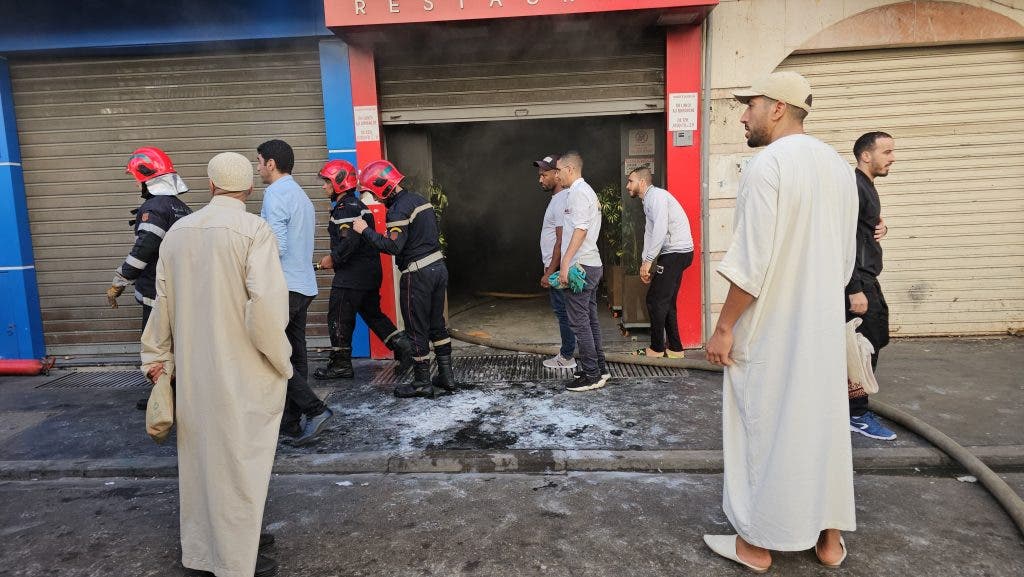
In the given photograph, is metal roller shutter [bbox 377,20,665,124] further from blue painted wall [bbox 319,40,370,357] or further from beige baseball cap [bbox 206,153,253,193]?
beige baseball cap [bbox 206,153,253,193]

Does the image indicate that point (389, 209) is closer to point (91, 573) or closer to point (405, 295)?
point (405, 295)

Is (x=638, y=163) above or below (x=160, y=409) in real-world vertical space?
above

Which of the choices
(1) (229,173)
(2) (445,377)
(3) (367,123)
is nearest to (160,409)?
(1) (229,173)

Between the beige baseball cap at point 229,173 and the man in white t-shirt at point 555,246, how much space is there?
3.45 metres

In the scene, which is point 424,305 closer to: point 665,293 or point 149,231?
point 149,231

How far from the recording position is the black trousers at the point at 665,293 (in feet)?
21.0

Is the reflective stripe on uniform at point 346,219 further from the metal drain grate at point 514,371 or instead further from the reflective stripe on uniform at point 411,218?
the metal drain grate at point 514,371

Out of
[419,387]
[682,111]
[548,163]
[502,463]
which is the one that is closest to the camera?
[502,463]

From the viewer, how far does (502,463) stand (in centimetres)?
428

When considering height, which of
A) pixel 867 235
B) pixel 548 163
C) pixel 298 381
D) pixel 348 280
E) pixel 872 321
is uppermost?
pixel 548 163

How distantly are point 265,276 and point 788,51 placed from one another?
5.85 meters

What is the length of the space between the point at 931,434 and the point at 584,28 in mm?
4736

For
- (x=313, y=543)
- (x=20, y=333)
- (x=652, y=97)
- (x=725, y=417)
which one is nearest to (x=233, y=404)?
(x=313, y=543)

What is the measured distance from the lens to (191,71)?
281 inches
